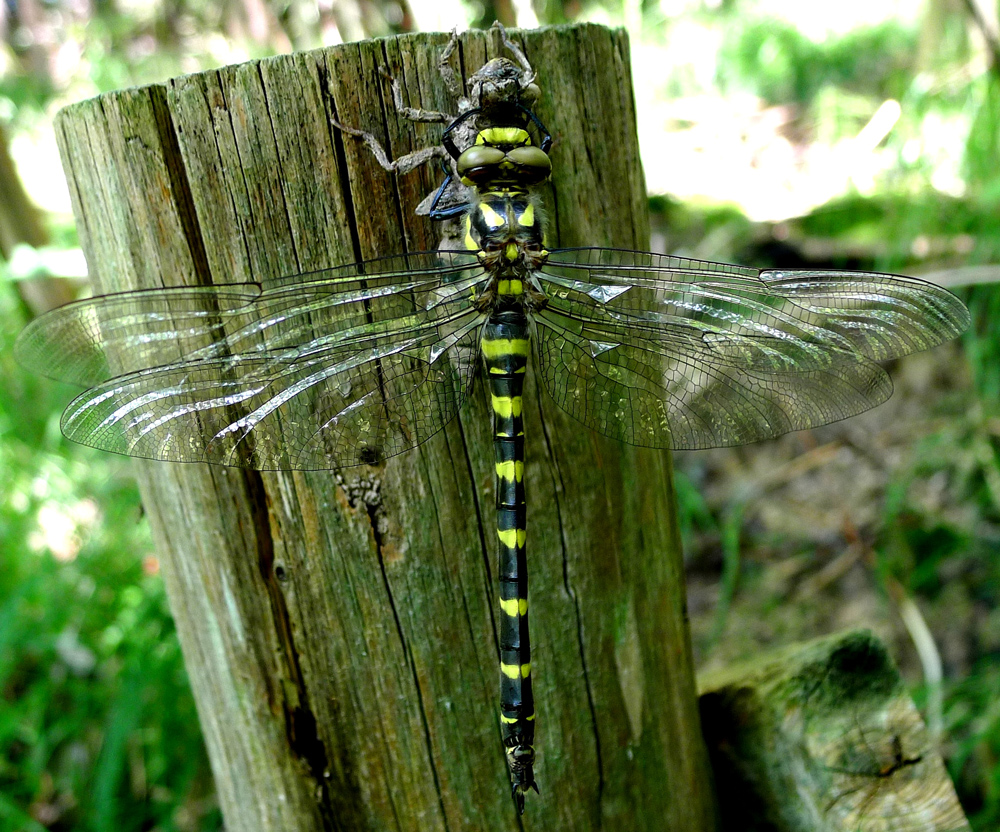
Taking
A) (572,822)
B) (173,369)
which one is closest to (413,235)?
(173,369)

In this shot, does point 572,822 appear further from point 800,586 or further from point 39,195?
point 39,195

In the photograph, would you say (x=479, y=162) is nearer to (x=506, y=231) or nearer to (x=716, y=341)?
(x=506, y=231)

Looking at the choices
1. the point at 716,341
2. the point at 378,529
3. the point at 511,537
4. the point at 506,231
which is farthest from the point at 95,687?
the point at 716,341

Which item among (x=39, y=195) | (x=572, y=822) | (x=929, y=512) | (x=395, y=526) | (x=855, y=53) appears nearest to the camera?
(x=395, y=526)

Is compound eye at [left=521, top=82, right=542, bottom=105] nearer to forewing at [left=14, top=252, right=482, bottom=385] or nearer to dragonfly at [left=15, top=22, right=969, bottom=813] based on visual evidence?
dragonfly at [left=15, top=22, right=969, bottom=813]

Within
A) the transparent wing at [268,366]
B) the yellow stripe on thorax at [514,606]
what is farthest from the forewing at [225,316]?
the yellow stripe on thorax at [514,606]

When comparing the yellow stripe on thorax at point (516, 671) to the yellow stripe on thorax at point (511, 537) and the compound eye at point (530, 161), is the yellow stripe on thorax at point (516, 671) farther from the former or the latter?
the compound eye at point (530, 161)

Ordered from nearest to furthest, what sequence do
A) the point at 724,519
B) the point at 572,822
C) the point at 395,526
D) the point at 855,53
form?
the point at 395,526, the point at 572,822, the point at 724,519, the point at 855,53
